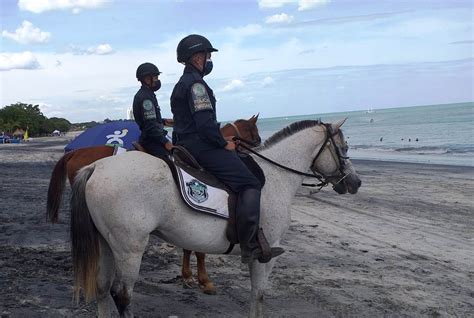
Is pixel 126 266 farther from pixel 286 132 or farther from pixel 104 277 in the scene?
pixel 286 132

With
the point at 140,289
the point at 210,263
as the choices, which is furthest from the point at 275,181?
the point at 210,263

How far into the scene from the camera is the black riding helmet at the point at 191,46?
5.13 m

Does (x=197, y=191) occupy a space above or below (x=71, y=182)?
above

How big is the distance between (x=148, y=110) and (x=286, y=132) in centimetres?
190

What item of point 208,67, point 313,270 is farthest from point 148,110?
point 313,270

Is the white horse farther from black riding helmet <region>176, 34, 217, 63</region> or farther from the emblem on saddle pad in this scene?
black riding helmet <region>176, 34, 217, 63</region>

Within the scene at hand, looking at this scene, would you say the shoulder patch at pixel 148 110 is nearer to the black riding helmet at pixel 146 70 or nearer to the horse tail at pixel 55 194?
the black riding helmet at pixel 146 70

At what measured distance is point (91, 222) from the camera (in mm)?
4754

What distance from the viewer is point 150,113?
6.74 metres

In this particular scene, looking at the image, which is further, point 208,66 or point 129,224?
point 208,66

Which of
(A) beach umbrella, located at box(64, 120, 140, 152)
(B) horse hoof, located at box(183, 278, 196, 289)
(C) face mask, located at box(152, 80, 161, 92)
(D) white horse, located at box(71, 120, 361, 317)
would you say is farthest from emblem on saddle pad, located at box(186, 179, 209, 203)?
(A) beach umbrella, located at box(64, 120, 140, 152)

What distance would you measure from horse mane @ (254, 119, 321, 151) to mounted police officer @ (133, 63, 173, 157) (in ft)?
4.15

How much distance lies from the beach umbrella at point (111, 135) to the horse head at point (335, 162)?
319cm

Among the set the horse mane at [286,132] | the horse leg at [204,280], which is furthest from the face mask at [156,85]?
the horse leg at [204,280]
